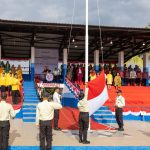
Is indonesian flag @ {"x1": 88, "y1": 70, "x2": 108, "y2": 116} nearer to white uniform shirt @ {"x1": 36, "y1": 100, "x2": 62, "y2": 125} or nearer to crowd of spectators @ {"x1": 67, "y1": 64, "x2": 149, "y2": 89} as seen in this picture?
white uniform shirt @ {"x1": 36, "y1": 100, "x2": 62, "y2": 125}

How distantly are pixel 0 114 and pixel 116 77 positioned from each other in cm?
1691

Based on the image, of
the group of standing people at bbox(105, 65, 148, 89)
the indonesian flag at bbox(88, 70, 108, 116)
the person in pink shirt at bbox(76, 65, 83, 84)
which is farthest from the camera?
the group of standing people at bbox(105, 65, 148, 89)

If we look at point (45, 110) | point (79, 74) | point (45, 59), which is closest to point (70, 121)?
point (45, 110)

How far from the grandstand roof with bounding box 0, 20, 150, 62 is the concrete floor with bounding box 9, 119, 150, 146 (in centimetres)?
1084

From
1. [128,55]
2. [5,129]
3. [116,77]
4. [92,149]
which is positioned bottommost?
[92,149]

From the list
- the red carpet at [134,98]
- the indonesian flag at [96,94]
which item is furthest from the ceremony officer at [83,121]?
the red carpet at [134,98]

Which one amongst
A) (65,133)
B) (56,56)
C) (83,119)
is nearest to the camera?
(83,119)

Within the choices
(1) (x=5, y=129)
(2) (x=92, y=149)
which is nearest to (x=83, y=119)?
(2) (x=92, y=149)

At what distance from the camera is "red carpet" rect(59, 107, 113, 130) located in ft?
51.5

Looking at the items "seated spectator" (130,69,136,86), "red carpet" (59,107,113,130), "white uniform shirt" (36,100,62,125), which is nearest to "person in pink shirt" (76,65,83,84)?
"seated spectator" (130,69,136,86)

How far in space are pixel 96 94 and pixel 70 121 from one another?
3.28 m

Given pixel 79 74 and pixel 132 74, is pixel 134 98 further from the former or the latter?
pixel 132 74

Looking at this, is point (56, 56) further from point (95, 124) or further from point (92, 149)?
point (92, 149)

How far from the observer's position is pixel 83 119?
1235 centimetres
